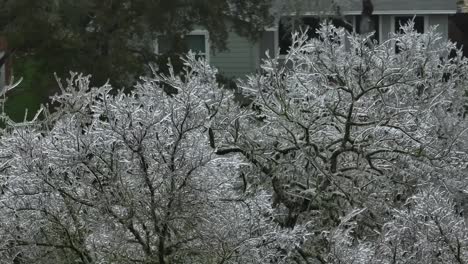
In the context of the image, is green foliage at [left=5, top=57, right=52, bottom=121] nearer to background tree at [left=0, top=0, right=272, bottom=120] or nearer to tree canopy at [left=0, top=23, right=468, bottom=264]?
background tree at [left=0, top=0, right=272, bottom=120]

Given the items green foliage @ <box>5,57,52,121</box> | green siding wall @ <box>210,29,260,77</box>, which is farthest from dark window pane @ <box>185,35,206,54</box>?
green foliage @ <box>5,57,52,121</box>

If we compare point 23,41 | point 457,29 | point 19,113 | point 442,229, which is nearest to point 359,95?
point 442,229

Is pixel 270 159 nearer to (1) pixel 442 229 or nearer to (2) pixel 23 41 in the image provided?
(1) pixel 442 229

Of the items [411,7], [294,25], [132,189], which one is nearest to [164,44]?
[294,25]

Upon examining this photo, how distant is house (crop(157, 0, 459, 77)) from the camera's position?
25781mm

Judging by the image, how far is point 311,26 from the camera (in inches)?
1002

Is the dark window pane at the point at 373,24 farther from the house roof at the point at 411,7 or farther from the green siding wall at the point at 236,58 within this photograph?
the green siding wall at the point at 236,58

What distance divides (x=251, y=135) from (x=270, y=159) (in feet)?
0.65

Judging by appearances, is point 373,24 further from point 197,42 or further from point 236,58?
point 197,42

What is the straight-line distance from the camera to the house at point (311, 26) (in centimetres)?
2578

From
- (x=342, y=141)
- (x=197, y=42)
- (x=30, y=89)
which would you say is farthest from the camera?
(x=197, y=42)

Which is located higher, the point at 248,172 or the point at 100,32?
the point at 100,32

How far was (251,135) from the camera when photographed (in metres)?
4.96

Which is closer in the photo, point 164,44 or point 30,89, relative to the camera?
point 164,44
